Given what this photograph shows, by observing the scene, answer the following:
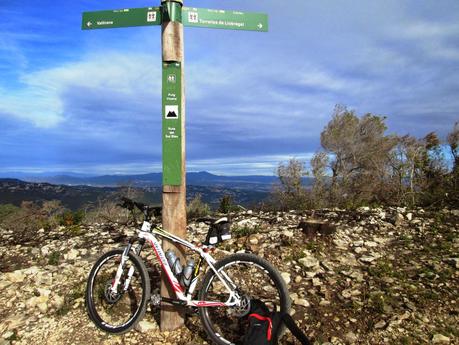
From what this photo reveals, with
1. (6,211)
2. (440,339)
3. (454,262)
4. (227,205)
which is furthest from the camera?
(6,211)

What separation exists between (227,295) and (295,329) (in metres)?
1.09

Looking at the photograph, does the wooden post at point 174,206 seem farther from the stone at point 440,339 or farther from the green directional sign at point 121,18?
the stone at point 440,339

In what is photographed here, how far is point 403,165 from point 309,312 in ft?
50.7

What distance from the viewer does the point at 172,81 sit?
4055 mm

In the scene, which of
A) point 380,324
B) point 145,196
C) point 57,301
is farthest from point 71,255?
point 145,196

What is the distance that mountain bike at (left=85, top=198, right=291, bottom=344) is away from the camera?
3.76 meters

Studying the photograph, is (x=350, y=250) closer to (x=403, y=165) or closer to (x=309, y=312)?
(x=309, y=312)

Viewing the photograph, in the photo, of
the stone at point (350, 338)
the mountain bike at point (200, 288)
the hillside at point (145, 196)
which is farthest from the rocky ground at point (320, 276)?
the hillside at point (145, 196)

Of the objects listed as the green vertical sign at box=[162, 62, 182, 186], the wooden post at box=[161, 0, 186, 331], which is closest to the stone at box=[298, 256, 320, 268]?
the wooden post at box=[161, 0, 186, 331]

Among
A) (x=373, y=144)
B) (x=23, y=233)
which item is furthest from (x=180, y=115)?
(x=373, y=144)

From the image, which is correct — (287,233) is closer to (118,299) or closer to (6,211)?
(118,299)

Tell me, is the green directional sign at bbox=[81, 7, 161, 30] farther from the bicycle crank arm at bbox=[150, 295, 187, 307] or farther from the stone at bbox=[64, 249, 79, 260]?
the stone at bbox=[64, 249, 79, 260]

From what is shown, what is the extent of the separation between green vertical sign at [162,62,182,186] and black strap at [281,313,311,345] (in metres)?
1.95

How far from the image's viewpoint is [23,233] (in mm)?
8148
